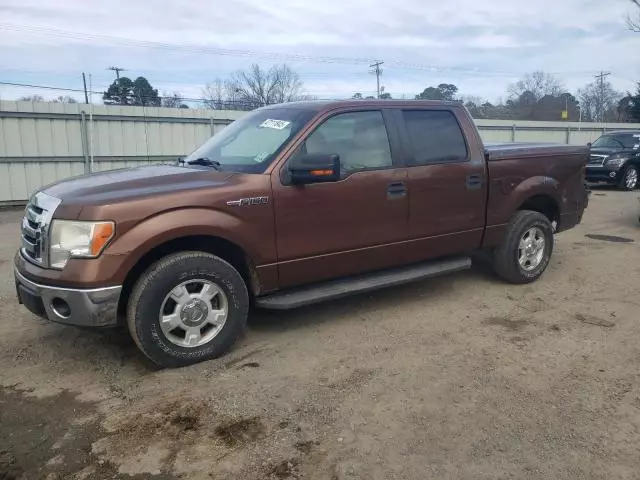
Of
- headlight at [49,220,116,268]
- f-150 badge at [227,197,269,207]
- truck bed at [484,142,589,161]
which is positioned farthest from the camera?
truck bed at [484,142,589,161]

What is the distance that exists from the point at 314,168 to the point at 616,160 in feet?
48.2

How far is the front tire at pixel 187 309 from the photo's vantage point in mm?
3639

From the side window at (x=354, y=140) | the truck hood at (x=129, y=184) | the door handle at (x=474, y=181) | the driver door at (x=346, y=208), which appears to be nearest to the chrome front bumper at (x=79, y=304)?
the truck hood at (x=129, y=184)

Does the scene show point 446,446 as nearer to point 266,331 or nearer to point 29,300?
point 266,331

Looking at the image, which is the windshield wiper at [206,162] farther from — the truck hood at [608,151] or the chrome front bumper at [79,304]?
the truck hood at [608,151]

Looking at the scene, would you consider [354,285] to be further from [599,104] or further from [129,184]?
[599,104]

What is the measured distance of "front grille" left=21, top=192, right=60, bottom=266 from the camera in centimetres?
361

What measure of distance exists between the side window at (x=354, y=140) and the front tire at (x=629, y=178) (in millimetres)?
13763

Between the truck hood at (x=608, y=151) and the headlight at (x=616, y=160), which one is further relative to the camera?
the truck hood at (x=608, y=151)

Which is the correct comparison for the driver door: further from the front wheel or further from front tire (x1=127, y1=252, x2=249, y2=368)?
the front wheel

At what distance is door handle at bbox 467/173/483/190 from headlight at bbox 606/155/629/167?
12588mm

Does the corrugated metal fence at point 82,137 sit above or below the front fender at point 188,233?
above

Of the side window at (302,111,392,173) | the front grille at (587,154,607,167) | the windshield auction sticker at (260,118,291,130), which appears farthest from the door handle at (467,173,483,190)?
the front grille at (587,154,607,167)

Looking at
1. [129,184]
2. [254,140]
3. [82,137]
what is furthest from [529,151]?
[82,137]
